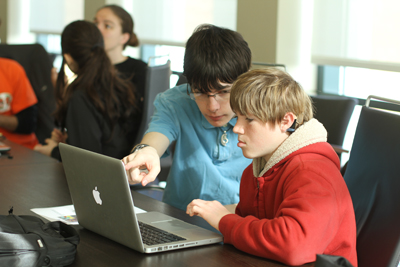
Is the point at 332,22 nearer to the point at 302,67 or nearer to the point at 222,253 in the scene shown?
the point at 302,67

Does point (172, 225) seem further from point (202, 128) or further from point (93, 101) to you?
point (93, 101)

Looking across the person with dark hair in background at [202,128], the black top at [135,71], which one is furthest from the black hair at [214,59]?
the black top at [135,71]

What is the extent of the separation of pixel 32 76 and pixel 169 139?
113 inches

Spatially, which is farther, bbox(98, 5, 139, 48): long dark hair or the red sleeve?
bbox(98, 5, 139, 48): long dark hair

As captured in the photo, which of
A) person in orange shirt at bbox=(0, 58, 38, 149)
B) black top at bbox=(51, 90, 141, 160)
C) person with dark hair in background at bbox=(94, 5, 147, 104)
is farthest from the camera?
person with dark hair in background at bbox=(94, 5, 147, 104)

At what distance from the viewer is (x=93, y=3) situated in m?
5.22

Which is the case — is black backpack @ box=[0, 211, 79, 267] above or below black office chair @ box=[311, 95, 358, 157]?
below

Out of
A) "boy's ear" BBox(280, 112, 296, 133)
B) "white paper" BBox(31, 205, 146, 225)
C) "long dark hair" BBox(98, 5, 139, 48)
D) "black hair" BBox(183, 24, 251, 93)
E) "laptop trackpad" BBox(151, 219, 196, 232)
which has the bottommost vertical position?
"white paper" BBox(31, 205, 146, 225)

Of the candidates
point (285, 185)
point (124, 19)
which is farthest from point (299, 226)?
point (124, 19)

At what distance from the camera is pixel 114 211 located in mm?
1061

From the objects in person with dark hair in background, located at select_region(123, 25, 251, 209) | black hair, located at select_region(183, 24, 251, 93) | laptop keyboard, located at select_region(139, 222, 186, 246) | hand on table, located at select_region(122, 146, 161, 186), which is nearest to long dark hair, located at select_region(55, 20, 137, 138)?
person with dark hair in background, located at select_region(123, 25, 251, 209)

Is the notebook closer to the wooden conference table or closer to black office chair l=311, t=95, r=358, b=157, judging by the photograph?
the wooden conference table

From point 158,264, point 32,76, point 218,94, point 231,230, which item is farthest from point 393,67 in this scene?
point 32,76

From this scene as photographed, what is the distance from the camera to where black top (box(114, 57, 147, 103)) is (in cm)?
304
